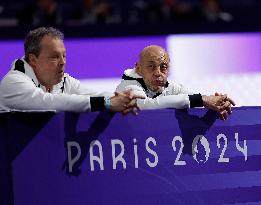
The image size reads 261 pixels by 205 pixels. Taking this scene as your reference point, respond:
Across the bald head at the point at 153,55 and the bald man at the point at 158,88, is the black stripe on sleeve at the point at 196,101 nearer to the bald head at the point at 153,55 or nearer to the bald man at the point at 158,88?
Answer: the bald man at the point at 158,88

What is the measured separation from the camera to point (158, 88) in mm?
3576

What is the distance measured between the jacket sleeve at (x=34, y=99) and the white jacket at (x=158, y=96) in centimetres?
32

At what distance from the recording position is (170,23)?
26.3ft

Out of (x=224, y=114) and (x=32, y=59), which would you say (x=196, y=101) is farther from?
(x=32, y=59)

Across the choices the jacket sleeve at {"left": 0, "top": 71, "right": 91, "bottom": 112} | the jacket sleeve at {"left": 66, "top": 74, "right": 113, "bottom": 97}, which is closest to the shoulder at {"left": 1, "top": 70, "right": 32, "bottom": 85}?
the jacket sleeve at {"left": 0, "top": 71, "right": 91, "bottom": 112}

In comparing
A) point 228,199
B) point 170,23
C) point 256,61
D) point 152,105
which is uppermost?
point 170,23

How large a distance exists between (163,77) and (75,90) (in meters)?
0.52

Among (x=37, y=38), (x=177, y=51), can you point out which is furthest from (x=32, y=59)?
(x=177, y=51)

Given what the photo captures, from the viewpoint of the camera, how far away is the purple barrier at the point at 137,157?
3.04 m

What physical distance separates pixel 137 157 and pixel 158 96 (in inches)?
15.4

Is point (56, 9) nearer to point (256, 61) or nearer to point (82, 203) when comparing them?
point (256, 61)

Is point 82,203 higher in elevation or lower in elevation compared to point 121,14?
lower

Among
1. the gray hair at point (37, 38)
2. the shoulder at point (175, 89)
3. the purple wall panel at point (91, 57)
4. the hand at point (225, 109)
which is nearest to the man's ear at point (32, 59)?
the gray hair at point (37, 38)

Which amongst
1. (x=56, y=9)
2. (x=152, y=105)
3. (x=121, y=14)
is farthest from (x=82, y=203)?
(x=121, y=14)
